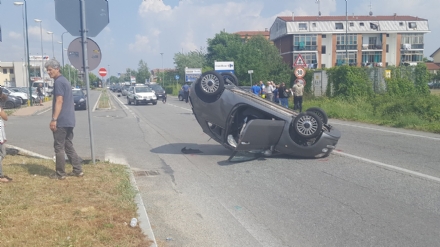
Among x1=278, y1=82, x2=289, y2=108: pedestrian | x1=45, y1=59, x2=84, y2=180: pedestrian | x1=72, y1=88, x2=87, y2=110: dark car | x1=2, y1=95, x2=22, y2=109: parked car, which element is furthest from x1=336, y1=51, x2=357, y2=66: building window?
x1=45, y1=59, x2=84, y2=180: pedestrian

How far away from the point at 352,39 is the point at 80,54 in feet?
260

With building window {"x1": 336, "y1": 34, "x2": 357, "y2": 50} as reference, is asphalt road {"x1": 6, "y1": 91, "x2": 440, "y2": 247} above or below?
below

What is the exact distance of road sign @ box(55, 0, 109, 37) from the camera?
8312 millimetres

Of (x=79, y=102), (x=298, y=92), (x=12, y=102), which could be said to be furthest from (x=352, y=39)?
(x=298, y=92)

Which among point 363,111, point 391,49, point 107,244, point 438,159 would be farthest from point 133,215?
point 391,49

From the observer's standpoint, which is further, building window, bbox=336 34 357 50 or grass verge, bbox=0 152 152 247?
building window, bbox=336 34 357 50

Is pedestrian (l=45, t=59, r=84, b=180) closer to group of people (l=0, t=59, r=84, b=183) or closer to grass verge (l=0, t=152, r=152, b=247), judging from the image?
group of people (l=0, t=59, r=84, b=183)

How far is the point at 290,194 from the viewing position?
719 cm

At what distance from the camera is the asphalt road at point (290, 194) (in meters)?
5.38

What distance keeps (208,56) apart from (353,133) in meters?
69.6

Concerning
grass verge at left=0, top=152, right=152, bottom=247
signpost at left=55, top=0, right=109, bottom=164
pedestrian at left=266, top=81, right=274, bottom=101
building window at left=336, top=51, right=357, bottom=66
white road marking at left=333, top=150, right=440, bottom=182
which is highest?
building window at left=336, top=51, right=357, bottom=66

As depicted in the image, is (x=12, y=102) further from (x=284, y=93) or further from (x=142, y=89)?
(x=284, y=93)

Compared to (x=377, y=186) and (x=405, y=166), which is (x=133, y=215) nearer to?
(x=377, y=186)

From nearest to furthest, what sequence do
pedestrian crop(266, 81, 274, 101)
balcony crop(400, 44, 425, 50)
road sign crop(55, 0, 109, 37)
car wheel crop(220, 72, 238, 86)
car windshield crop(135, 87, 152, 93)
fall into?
1. road sign crop(55, 0, 109, 37)
2. car wheel crop(220, 72, 238, 86)
3. pedestrian crop(266, 81, 274, 101)
4. car windshield crop(135, 87, 152, 93)
5. balcony crop(400, 44, 425, 50)
